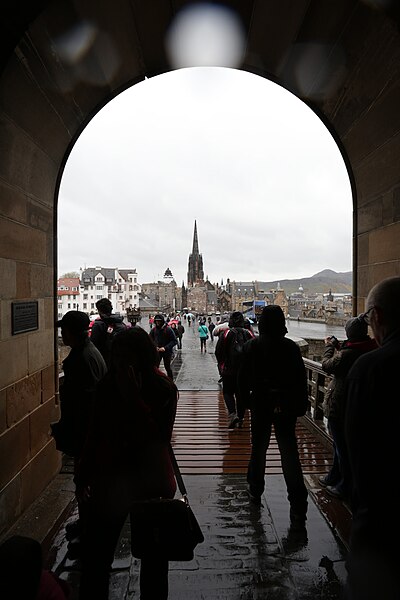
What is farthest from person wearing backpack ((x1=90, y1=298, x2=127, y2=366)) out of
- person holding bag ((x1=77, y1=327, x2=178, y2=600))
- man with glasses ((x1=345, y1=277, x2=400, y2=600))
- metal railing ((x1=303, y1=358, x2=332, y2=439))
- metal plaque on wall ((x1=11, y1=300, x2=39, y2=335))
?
man with glasses ((x1=345, y1=277, x2=400, y2=600))

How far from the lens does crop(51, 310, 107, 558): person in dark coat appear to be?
2.72 metres

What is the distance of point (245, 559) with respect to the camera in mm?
2945

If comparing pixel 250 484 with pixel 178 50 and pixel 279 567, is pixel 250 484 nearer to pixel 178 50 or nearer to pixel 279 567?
pixel 279 567

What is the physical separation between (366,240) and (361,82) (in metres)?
1.55

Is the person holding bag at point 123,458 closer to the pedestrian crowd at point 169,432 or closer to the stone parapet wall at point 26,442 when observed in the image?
the pedestrian crowd at point 169,432

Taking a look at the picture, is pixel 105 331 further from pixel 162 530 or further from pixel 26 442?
pixel 162 530

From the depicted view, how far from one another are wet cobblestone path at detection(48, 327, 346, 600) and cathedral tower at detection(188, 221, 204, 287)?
114817mm

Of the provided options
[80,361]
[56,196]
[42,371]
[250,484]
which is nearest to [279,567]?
[250,484]

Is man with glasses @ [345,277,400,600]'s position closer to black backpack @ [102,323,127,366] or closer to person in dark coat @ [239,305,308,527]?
person in dark coat @ [239,305,308,527]

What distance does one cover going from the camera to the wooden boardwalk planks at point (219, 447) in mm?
4763

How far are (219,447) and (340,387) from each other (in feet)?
7.65

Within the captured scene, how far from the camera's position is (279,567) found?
2.84 m

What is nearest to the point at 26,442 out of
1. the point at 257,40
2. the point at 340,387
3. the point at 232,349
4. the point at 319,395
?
the point at 340,387

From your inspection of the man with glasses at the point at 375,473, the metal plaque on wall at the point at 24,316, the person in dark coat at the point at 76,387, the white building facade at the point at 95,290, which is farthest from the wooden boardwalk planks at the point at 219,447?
→ the white building facade at the point at 95,290
